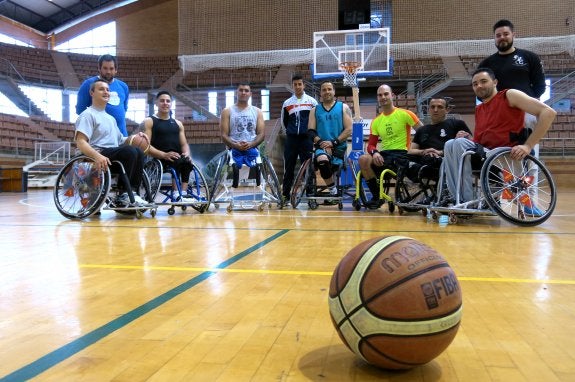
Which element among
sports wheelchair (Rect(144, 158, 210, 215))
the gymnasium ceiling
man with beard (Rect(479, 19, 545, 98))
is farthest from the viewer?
the gymnasium ceiling

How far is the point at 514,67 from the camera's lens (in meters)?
3.64

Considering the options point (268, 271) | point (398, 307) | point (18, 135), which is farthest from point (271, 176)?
point (18, 135)

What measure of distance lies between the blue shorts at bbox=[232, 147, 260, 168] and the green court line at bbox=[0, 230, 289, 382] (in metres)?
3.07

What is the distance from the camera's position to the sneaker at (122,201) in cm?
391

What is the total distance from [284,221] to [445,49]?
9.10 metres

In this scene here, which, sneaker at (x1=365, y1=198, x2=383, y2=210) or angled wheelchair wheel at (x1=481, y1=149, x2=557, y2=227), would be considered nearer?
angled wheelchair wheel at (x1=481, y1=149, x2=557, y2=227)

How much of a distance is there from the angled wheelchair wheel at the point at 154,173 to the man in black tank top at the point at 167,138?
0.08m

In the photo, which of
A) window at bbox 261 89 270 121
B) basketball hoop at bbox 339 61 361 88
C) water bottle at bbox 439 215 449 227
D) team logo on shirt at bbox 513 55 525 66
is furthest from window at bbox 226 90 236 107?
team logo on shirt at bbox 513 55 525 66

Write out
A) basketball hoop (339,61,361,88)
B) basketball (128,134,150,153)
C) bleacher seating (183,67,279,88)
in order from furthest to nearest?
1. bleacher seating (183,67,279,88)
2. basketball hoop (339,61,361,88)
3. basketball (128,134,150,153)

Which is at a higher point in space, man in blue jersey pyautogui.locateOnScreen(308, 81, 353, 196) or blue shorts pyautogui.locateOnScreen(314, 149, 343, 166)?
man in blue jersey pyautogui.locateOnScreen(308, 81, 353, 196)

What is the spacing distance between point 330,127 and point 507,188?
217 centimetres

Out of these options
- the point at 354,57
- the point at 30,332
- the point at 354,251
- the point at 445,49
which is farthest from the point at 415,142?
Answer: the point at 445,49

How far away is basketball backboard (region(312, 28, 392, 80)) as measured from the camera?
10.7 metres

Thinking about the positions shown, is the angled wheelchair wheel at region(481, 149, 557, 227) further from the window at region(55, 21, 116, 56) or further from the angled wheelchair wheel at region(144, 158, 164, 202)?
the window at region(55, 21, 116, 56)
